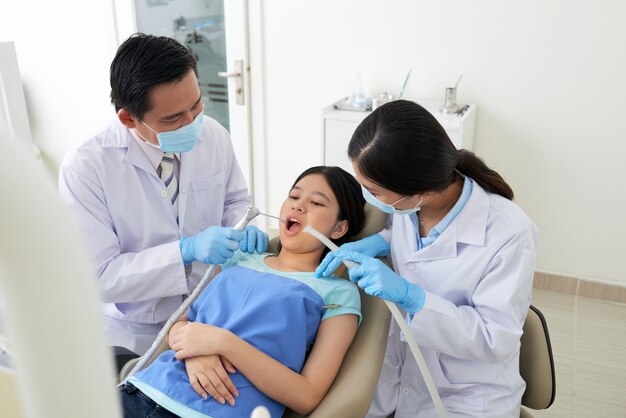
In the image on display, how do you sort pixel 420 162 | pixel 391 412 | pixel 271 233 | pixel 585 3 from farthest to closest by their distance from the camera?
pixel 271 233, pixel 585 3, pixel 391 412, pixel 420 162

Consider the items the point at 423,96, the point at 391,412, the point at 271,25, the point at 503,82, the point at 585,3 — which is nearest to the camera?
the point at 391,412

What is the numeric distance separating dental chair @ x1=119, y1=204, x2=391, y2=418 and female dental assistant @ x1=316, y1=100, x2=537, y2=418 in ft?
0.30

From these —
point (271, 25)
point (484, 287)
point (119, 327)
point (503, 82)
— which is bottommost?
point (119, 327)

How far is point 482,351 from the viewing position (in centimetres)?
122

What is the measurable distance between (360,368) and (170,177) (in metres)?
0.81

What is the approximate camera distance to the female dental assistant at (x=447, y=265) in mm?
1211

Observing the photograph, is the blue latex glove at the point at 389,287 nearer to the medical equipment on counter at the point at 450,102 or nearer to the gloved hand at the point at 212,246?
the gloved hand at the point at 212,246

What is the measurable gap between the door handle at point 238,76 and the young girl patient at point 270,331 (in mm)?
1808

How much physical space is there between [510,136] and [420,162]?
1666 millimetres

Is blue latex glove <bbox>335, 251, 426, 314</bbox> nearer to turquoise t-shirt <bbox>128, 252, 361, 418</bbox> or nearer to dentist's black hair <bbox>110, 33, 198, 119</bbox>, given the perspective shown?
turquoise t-shirt <bbox>128, 252, 361, 418</bbox>

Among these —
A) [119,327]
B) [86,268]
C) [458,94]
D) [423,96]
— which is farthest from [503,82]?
[86,268]

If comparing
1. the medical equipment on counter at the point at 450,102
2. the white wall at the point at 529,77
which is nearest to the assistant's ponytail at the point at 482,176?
the medical equipment on counter at the point at 450,102

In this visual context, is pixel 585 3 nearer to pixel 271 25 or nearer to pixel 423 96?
pixel 423 96

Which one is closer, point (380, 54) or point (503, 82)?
point (503, 82)
